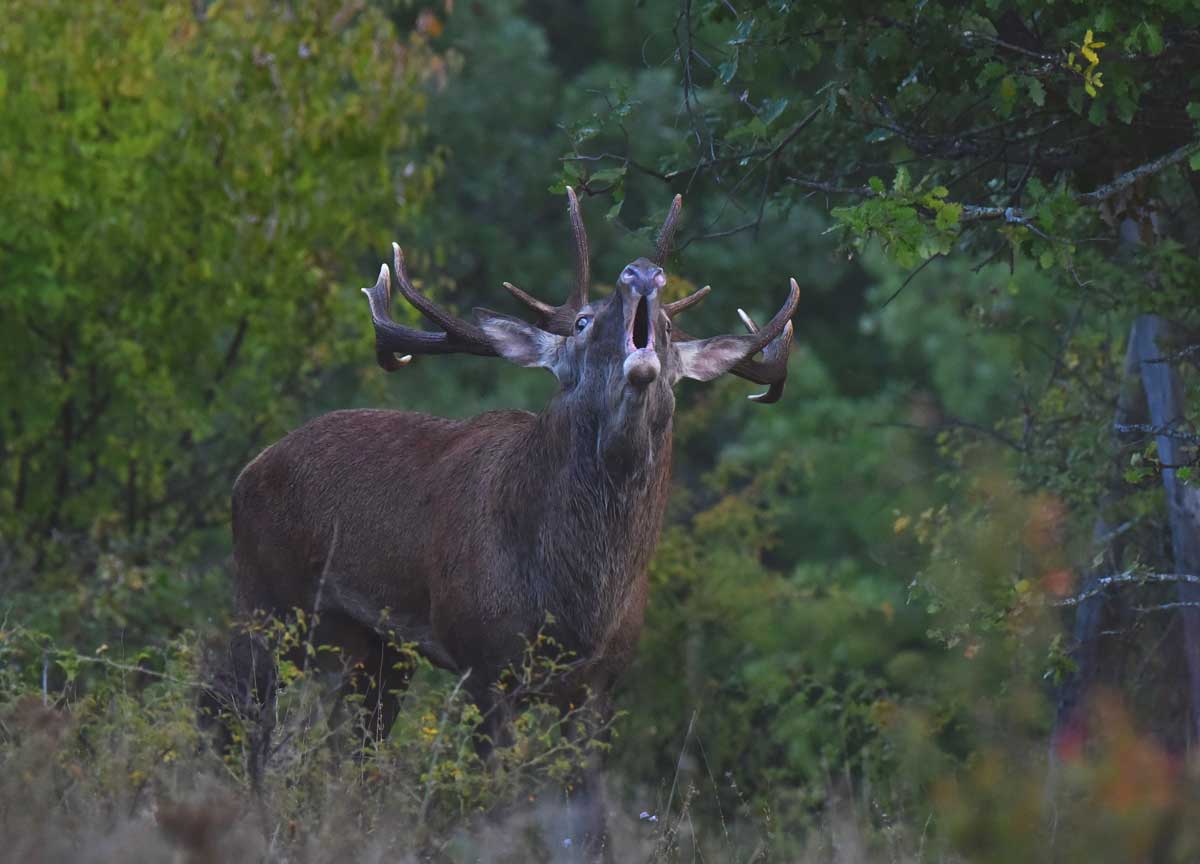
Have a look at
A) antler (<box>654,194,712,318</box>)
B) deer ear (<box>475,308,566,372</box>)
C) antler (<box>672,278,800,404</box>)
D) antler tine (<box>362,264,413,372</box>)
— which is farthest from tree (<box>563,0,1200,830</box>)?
antler tine (<box>362,264,413,372</box>)

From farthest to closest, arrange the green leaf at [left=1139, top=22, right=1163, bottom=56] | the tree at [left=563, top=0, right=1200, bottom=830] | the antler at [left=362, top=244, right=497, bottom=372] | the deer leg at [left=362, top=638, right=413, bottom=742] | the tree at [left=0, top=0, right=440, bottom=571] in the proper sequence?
the tree at [left=0, top=0, right=440, bottom=571], the deer leg at [left=362, top=638, right=413, bottom=742], the antler at [left=362, top=244, right=497, bottom=372], the tree at [left=563, top=0, right=1200, bottom=830], the green leaf at [left=1139, top=22, right=1163, bottom=56]

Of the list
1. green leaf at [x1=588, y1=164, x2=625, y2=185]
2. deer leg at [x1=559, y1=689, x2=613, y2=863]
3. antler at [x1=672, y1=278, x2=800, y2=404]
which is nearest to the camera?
deer leg at [x1=559, y1=689, x2=613, y2=863]

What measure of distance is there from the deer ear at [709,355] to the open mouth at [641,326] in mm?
551

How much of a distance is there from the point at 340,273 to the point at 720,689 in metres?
4.57

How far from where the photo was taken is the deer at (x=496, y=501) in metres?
7.67

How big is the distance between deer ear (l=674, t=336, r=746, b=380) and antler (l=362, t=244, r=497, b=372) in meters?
0.80

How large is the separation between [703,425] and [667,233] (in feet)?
22.4

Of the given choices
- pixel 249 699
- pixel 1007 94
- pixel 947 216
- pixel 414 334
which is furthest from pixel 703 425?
pixel 249 699

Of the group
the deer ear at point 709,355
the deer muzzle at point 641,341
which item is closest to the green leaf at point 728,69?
the deer muzzle at point 641,341

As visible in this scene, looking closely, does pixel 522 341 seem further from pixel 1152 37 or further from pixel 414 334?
pixel 1152 37

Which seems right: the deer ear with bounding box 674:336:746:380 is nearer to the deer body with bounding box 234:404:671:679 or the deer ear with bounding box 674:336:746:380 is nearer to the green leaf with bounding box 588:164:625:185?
the deer body with bounding box 234:404:671:679

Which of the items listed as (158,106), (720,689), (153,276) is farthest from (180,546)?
(720,689)

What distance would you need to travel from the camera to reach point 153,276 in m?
14.2

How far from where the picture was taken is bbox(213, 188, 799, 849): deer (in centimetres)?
767
